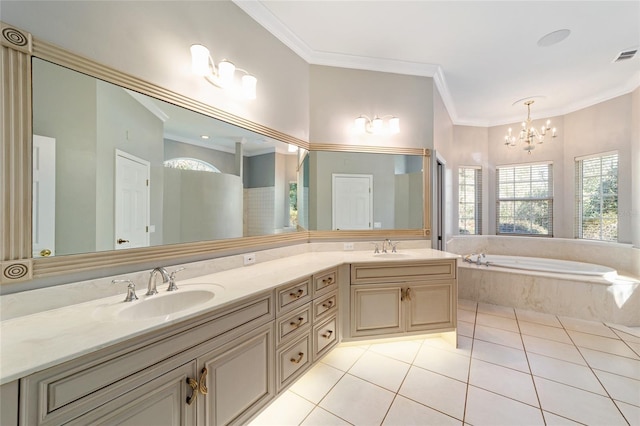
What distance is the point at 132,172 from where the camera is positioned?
4.71 ft

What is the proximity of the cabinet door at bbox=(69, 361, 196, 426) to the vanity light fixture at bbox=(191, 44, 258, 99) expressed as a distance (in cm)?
174

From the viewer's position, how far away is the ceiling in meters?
2.05

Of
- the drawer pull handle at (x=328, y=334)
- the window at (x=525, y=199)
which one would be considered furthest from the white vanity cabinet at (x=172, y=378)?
the window at (x=525, y=199)

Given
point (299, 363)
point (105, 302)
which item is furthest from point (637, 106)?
point (105, 302)

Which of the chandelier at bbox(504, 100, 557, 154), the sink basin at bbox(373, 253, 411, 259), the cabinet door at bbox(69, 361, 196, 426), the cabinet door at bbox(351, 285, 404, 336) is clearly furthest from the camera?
the chandelier at bbox(504, 100, 557, 154)

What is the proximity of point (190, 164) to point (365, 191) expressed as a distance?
1739 mm

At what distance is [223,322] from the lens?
1.25 metres

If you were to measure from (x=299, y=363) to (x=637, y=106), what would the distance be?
16.5ft

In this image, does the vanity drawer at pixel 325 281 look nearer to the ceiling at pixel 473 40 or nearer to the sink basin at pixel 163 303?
the sink basin at pixel 163 303

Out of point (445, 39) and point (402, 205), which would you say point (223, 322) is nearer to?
point (402, 205)

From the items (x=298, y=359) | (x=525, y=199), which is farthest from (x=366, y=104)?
(x=525, y=199)

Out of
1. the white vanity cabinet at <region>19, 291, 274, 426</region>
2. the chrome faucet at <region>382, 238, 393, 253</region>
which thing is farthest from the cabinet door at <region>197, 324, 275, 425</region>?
the chrome faucet at <region>382, 238, 393, 253</region>

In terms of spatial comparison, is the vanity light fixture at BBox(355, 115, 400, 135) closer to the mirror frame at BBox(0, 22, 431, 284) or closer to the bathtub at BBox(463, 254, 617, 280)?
the mirror frame at BBox(0, 22, 431, 284)

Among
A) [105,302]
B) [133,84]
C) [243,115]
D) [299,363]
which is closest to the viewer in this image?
[105,302]
